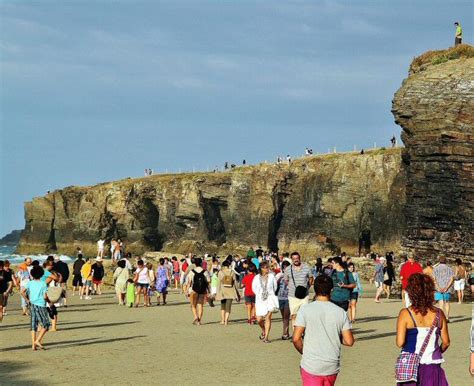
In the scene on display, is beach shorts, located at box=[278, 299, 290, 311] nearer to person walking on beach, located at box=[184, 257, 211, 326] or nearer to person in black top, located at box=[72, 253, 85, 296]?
person walking on beach, located at box=[184, 257, 211, 326]

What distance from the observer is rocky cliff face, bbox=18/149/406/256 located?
89.0 metres

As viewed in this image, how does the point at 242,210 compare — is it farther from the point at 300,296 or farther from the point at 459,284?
the point at 300,296

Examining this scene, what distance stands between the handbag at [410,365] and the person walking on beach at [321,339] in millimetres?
624

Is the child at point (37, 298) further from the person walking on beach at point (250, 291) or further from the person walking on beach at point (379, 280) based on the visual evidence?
the person walking on beach at point (379, 280)

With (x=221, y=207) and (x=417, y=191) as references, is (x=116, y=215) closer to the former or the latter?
(x=221, y=207)

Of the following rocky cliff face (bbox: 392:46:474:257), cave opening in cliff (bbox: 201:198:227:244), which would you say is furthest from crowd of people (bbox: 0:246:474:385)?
cave opening in cliff (bbox: 201:198:227:244)

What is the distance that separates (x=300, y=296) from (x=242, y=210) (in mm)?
89220

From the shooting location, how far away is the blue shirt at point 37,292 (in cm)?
1703

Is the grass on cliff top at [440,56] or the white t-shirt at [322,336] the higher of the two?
the grass on cliff top at [440,56]

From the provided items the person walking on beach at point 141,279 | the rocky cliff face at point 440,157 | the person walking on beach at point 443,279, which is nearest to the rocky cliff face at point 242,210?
the rocky cliff face at point 440,157

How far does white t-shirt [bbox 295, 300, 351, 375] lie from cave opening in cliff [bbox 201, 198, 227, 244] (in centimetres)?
9783

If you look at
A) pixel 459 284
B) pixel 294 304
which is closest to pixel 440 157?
pixel 459 284

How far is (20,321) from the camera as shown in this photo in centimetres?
2509

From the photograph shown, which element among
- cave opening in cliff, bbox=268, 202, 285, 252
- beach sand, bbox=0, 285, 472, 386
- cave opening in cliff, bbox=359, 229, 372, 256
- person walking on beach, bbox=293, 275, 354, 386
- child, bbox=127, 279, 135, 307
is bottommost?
beach sand, bbox=0, 285, 472, 386
